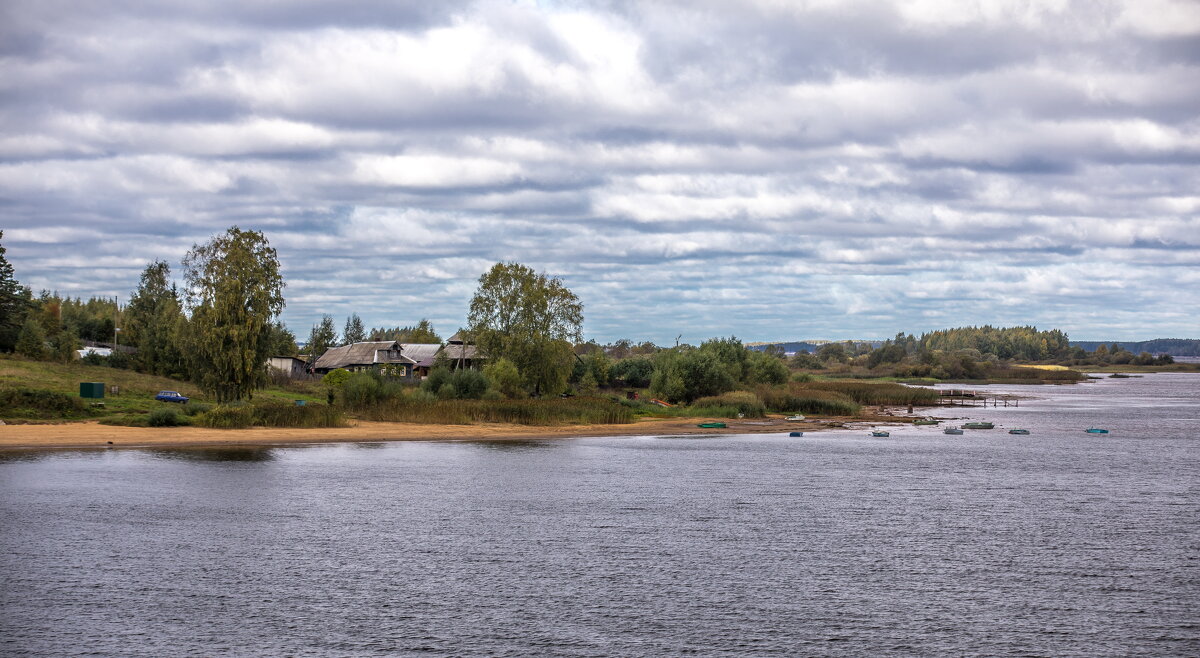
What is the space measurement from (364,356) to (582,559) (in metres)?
106

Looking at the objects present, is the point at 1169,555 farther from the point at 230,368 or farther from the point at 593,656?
the point at 230,368

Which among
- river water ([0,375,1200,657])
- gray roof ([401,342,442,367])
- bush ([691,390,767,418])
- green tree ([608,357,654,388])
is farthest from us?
gray roof ([401,342,442,367])

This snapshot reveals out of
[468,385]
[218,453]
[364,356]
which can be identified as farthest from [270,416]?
[364,356]

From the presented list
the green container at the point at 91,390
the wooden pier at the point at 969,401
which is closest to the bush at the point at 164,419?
the green container at the point at 91,390

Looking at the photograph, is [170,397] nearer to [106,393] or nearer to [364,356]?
[106,393]

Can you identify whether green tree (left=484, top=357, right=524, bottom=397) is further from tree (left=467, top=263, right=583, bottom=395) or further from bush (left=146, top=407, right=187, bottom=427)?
bush (left=146, top=407, right=187, bottom=427)

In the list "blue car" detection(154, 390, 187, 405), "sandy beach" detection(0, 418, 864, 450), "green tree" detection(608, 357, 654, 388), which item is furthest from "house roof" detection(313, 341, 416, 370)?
"blue car" detection(154, 390, 187, 405)

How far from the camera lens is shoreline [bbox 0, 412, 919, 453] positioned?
58.0 metres

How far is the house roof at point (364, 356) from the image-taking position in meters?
131

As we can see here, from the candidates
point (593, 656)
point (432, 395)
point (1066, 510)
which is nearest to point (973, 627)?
point (593, 656)

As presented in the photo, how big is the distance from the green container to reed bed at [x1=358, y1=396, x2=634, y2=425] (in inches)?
689

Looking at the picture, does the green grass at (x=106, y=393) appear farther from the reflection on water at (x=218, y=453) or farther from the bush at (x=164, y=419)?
the reflection on water at (x=218, y=453)

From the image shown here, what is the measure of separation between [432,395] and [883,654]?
206 feet

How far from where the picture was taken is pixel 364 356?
13275 centimetres
